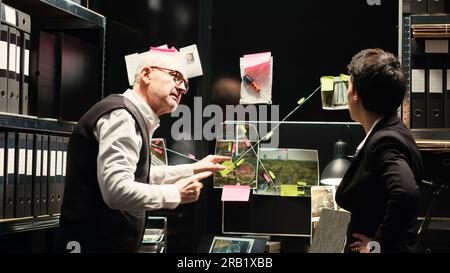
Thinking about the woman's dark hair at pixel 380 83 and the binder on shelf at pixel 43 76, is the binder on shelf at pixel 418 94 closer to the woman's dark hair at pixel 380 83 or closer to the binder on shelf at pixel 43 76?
the woman's dark hair at pixel 380 83

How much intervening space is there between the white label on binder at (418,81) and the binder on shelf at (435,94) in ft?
0.09

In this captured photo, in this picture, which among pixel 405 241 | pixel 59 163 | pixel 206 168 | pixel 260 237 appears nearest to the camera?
pixel 405 241

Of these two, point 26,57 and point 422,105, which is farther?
point 422,105

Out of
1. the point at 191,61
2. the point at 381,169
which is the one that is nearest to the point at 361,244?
the point at 381,169

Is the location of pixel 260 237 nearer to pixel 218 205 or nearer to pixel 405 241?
pixel 218 205

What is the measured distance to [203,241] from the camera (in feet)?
12.0

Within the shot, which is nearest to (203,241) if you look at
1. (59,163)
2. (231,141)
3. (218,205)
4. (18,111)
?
(218,205)

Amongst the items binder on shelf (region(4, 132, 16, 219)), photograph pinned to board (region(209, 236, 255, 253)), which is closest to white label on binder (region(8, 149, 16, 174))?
binder on shelf (region(4, 132, 16, 219))

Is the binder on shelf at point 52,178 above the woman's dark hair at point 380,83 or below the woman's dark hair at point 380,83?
below

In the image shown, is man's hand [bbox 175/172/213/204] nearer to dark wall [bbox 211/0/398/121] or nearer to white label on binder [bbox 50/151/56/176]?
white label on binder [bbox 50/151/56/176]

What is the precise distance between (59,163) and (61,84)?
35 cm

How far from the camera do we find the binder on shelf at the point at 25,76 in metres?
2.97

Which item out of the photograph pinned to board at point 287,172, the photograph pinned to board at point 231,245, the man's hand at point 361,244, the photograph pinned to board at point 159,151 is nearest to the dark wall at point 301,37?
the photograph pinned to board at point 287,172

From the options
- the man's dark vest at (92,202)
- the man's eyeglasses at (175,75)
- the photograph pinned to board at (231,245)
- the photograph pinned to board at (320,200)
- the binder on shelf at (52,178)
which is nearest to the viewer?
the man's dark vest at (92,202)
